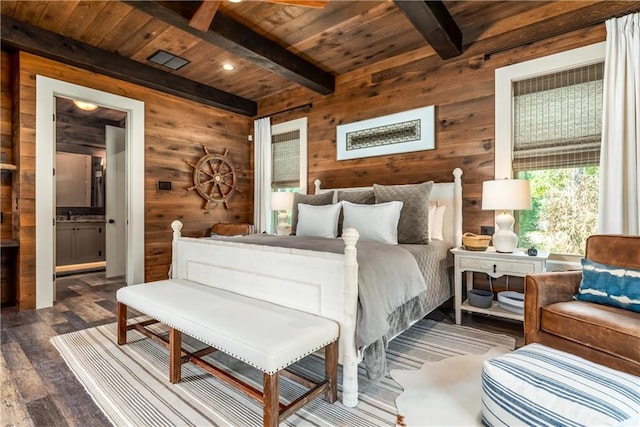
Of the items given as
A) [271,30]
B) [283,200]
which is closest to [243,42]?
[271,30]

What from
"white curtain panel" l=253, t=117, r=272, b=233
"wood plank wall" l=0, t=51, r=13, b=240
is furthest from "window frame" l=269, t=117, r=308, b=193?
"wood plank wall" l=0, t=51, r=13, b=240

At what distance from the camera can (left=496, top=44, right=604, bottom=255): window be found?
8.87 feet

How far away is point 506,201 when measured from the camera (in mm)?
2660

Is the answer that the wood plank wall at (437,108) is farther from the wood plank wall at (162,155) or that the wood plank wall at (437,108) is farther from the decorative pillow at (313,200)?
the wood plank wall at (162,155)

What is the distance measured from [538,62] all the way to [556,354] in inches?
103

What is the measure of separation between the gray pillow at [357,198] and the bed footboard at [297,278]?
1.22 m

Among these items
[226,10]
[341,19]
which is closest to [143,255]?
[226,10]

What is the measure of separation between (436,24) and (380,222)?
5.77 ft

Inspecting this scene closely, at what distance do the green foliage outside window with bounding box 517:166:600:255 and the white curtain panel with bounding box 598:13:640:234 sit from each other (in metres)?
0.25

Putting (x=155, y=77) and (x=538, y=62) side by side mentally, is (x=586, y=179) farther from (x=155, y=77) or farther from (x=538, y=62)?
(x=155, y=77)

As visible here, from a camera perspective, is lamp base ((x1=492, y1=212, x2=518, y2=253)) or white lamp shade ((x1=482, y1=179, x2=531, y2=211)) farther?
lamp base ((x1=492, y1=212, x2=518, y2=253))

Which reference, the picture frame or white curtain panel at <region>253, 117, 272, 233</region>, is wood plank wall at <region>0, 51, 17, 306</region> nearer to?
white curtain panel at <region>253, 117, 272, 233</region>

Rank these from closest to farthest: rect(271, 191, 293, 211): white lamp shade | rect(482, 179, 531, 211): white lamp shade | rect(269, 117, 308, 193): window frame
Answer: rect(482, 179, 531, 211): white lamp shade, rect(271, 191, 293, 211): white lamp shade, rect(269, 117, 308, 193): window frame

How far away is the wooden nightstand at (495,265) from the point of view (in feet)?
8.37
